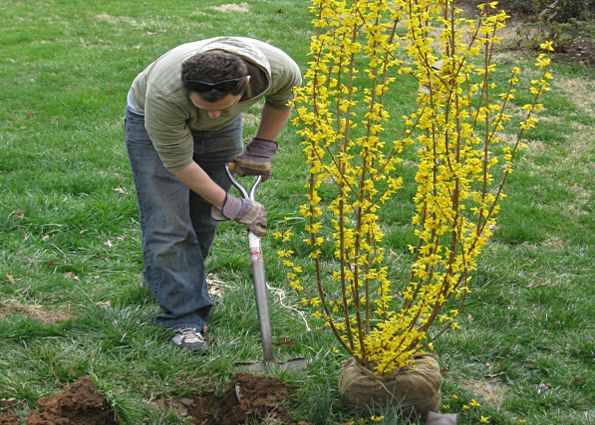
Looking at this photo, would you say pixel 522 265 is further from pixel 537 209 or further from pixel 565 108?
pixel 565 108

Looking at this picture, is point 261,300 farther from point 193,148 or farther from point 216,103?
point 216,103

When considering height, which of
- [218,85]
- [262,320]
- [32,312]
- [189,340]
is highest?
[218,85]

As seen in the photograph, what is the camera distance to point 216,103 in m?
3.31

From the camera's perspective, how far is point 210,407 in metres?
3.65

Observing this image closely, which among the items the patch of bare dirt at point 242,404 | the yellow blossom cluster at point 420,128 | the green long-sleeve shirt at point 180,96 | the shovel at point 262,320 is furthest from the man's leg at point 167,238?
the yellow blossom cluster at point 420,128

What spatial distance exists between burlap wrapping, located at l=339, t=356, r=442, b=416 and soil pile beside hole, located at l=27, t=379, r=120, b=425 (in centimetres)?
102

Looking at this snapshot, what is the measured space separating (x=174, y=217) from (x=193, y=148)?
1.15 ft

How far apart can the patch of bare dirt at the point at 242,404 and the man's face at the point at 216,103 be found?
3.87ft

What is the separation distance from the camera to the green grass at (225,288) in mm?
3725

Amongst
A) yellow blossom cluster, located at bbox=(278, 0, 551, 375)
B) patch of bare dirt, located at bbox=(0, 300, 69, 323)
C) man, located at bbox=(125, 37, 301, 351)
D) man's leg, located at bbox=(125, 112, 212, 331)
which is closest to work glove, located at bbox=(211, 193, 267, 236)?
man, located at bbox=(125, 37, 301, 351)

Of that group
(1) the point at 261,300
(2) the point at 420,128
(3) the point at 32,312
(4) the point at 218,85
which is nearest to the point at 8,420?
(3) the point at 32,312

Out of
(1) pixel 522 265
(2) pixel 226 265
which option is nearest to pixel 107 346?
(2) pixel 226 265

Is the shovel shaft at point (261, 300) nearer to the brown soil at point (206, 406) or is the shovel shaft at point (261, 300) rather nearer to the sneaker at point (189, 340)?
the brown soil at point (206, 406)

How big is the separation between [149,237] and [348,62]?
4.59 ft
